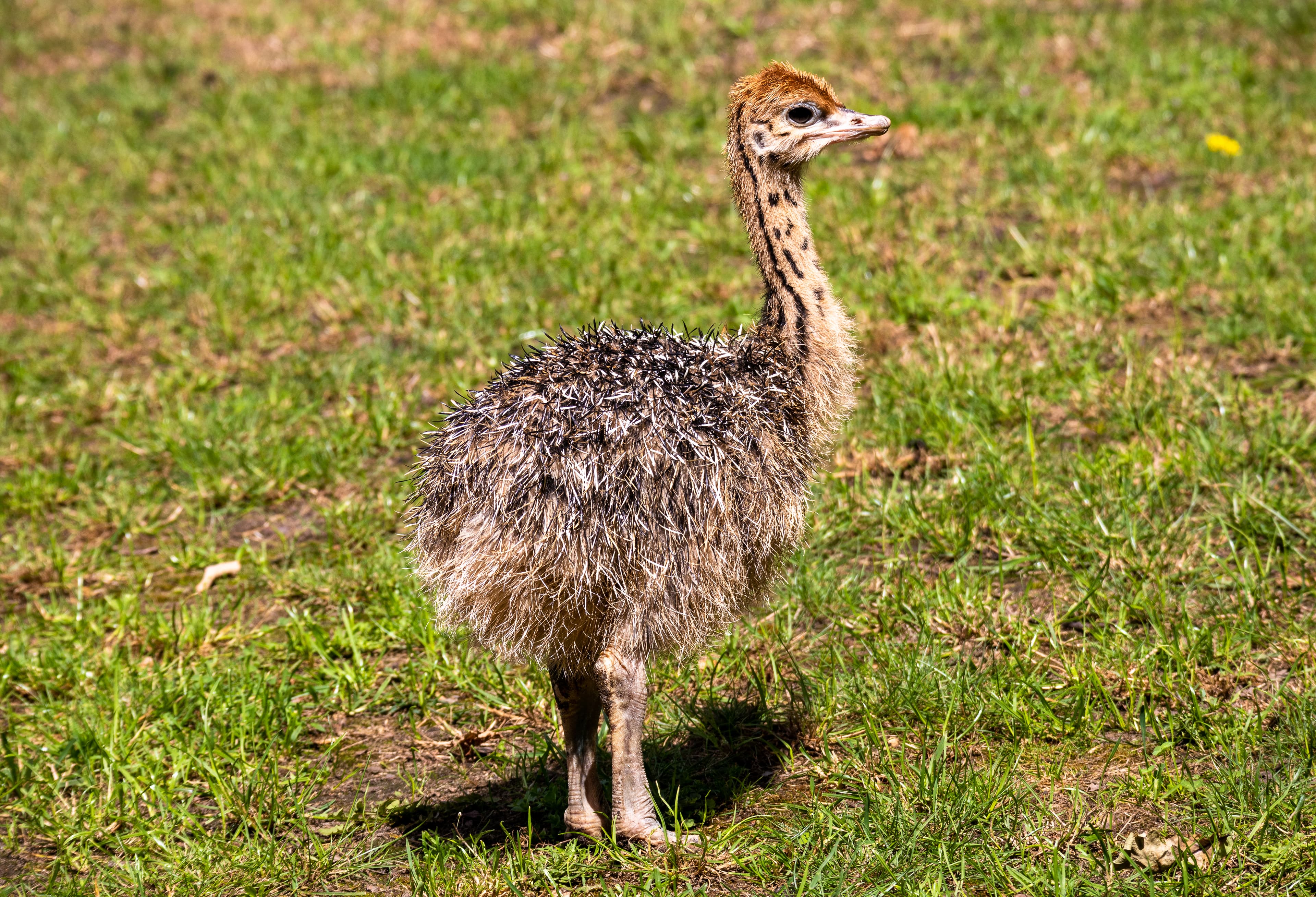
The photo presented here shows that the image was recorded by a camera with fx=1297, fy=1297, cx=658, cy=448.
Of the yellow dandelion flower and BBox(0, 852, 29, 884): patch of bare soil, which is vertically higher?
the yellow dandelion flower

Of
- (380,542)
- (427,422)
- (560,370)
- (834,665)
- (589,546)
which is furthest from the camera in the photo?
(427,422)

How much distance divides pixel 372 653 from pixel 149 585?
51.0 inches

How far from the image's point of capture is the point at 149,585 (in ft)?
19.3

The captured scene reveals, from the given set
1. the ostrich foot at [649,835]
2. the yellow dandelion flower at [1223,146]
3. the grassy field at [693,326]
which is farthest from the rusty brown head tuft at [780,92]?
the yellow dandelion flower at [1223,146]

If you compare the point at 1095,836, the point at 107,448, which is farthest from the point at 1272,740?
the point at 107,448

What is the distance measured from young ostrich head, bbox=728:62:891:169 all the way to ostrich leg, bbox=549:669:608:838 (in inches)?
72.6

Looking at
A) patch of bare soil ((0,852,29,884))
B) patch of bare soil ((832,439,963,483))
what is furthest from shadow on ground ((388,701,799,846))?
patch of bare soil ((832,439,963,483))

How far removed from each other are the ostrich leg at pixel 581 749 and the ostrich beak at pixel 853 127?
6.45 feet

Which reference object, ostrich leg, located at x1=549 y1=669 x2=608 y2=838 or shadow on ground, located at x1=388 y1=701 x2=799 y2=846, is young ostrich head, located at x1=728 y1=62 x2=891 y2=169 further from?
shadow on ground, located at x1=388 y1=701 x2=799 y2=846

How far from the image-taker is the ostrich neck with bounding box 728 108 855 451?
4281mm

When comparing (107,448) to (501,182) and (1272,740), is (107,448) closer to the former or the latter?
(501,182)

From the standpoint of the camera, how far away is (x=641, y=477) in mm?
3830

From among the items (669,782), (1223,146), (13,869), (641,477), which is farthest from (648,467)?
(1223,146)

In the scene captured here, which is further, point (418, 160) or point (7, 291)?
point (418, 160)
